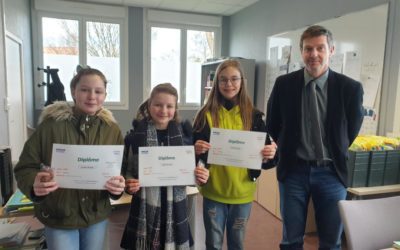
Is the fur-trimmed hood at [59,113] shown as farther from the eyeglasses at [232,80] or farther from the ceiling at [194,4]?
the ceiling at [194,4]

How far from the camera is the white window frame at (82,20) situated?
4.88 meters

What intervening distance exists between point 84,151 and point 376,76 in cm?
259

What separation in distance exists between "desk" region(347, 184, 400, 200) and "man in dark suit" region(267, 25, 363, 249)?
2.57ft

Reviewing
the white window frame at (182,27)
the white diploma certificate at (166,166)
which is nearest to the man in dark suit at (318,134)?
the white diploma certificate at (166,166)

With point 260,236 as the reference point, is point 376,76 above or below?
above

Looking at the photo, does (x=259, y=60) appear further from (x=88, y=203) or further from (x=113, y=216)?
(x=88, y=203)

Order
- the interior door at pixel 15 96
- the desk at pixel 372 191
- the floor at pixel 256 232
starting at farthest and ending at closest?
the interior door at pixel 15 96, the floor at pixel 256 232, the desk at pixel 372 191

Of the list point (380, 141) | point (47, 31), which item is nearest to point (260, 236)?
point (380, 141)

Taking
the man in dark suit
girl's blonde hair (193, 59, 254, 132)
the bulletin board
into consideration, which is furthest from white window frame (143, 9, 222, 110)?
the man in dark suit

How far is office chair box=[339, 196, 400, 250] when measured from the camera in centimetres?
126

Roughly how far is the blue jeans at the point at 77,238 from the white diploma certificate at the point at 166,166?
0.99 ft

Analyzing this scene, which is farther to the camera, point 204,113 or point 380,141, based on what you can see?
point 380,141

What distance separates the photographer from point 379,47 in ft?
8.86

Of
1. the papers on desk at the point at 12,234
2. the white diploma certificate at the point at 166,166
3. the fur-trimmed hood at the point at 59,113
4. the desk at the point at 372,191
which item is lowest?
the papers on desk at the point at 12,234
